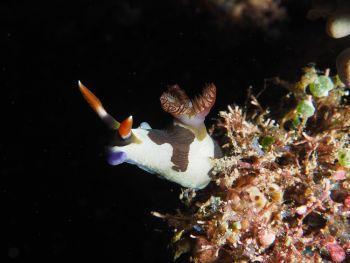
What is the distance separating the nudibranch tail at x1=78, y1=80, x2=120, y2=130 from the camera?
2.27 meters

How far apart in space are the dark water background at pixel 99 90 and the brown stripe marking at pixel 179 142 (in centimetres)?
99

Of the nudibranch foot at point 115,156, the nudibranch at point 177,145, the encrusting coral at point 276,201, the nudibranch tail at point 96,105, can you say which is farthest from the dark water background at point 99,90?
the nudibranch tail at point 96,105

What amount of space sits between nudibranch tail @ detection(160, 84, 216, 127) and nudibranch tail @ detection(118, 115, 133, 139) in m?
0.34

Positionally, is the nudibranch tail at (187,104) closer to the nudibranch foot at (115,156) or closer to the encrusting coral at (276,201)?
Answer: the encrusting coral at (276,201)

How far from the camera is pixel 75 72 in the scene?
437cm

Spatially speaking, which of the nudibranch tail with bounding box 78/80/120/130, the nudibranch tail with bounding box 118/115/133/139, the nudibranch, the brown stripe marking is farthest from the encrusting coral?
the nudibranch tail with bounding box 78/80/120/130

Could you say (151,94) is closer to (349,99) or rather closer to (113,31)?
(113,31)

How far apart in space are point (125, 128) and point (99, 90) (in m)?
2.11

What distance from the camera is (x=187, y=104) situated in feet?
8.54

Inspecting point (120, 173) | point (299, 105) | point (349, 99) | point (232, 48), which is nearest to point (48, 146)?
point (120, 173)

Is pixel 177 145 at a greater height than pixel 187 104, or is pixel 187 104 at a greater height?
pixel 187 104

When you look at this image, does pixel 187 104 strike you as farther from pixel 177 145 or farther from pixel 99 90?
pixel 99 90

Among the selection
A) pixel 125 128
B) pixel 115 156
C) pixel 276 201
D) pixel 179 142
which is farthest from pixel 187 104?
pixel 276 201

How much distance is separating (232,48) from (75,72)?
221 cm
